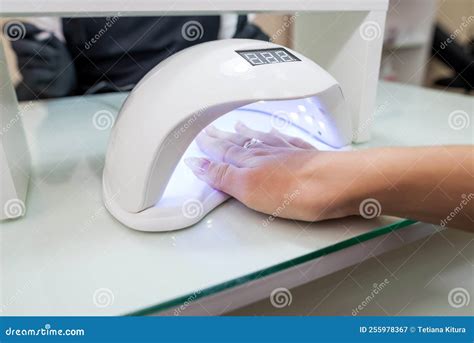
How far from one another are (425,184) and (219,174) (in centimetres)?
25

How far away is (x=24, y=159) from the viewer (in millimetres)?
575

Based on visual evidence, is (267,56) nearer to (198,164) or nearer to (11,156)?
(198,164)

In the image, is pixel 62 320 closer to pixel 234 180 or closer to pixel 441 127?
pixel 234 180
